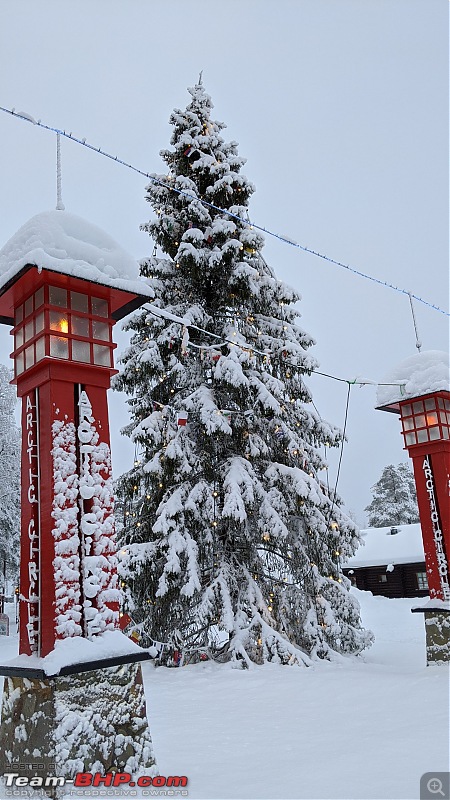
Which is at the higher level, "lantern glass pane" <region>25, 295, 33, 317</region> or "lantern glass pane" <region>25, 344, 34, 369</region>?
"lantern glass pane" <region>25, 295, 33, 317</region>

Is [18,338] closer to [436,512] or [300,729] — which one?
[300,729]

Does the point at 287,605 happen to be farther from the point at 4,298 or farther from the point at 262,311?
the point at 4,298

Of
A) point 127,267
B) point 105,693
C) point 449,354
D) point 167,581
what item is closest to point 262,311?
point 449,354

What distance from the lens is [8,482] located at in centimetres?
2598

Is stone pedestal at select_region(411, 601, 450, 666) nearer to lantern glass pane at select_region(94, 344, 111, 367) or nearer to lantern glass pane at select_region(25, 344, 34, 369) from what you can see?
lantern glass pane at select_region(94, 344, 111, 367)

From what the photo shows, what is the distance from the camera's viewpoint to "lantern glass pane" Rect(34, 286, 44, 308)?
5.75 meters

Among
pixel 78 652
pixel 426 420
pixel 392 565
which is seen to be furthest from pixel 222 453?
pixel 392 565

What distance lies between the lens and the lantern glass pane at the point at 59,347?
557 cm

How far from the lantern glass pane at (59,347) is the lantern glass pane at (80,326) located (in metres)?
0.18

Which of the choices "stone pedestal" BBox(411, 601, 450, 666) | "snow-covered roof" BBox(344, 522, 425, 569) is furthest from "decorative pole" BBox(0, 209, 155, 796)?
"snow-covered roof" BBox(344, 522, 425, 569)

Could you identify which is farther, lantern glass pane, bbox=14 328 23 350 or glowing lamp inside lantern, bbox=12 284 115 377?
lantern glass pane, bbox=14 328 23 350

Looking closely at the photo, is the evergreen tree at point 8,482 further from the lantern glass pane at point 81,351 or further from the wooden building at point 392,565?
the lantern glass pane at point 81,351

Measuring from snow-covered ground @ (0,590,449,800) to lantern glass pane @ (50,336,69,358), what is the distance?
3824 millimetres

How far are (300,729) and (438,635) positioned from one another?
459 centimetres
